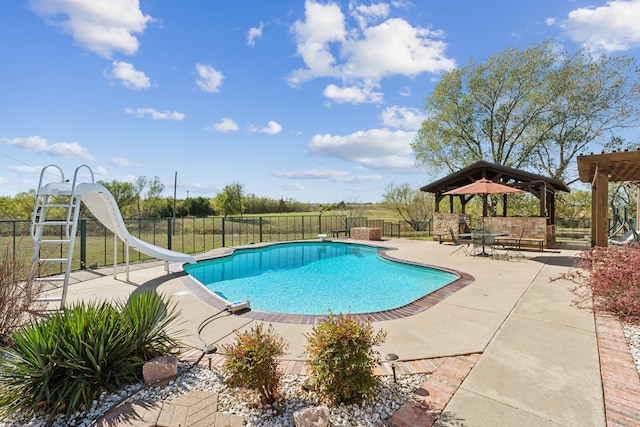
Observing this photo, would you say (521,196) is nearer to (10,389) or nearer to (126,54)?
(126,54)

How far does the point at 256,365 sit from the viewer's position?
8.23 feet

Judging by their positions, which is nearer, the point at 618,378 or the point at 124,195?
the point at 618,378

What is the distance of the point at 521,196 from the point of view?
20.6m

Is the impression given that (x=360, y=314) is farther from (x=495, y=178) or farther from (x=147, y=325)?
(x=495, y=178)

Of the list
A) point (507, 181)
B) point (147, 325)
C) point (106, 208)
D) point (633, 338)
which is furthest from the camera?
point (507, 181)

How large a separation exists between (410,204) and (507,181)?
524 inches

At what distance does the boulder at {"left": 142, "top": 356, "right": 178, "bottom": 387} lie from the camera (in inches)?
117

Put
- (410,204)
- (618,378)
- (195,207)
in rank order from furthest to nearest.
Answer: (195,207) → (410,204) → (618,378)

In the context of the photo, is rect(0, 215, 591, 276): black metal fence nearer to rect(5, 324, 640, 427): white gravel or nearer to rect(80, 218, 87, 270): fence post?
rect(80, 218, 87, 270): fence post

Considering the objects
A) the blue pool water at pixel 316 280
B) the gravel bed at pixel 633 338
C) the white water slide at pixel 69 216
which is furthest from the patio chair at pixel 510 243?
the white water slide at pixel 69 216

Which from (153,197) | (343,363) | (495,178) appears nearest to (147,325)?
(343,363)

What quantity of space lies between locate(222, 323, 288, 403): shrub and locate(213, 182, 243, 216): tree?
34.5 metres

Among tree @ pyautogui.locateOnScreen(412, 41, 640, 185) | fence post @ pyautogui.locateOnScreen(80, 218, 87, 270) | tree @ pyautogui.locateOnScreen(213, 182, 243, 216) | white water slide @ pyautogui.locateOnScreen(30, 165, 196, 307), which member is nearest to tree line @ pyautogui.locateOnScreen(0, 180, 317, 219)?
tree @ pyautogui.locateOnScreen(213, 182, 243, 216)

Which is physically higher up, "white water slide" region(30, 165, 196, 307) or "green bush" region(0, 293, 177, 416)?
"white water slide" region(30, 165, 196, 307)
